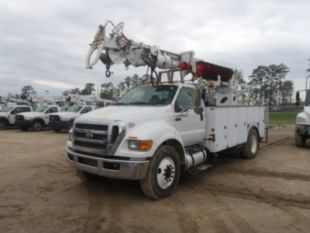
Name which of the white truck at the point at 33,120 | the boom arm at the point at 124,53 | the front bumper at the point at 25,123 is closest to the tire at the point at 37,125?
the white truck at the point at 33,120

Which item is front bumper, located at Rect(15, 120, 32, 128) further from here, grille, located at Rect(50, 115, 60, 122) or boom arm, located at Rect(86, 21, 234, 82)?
boom arm, located at Rect(86, 21, 234, 82)

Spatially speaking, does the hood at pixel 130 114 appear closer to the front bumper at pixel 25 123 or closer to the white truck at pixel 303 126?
the white truck at pixel 303 126

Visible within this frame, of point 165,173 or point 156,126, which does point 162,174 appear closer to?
point 165,173

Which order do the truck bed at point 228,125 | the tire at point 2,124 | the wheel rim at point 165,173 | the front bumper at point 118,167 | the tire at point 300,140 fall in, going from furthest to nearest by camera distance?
the tire at point 2,124 < the tire at point 300,140 < the truck bed at point 228,125 < the wheel rim at point 165,173 < the front bumper at point 118,167

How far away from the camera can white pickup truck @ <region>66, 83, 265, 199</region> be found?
425cm

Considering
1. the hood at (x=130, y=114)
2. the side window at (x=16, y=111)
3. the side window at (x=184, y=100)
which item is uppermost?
the side window at (x=184, y=100)

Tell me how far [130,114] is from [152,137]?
602mm

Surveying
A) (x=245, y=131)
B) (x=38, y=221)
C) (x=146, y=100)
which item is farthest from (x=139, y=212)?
(x=245, y=131)

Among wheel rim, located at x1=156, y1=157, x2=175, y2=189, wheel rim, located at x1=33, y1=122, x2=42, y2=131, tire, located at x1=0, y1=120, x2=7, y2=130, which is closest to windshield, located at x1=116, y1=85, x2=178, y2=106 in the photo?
wheel rim, located at x1=156, y1=157, x2=175, y2=189

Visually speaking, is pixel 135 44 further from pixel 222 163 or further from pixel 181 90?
pixel 222 163

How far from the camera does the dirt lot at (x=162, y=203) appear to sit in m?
3.66

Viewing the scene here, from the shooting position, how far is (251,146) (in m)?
8.09

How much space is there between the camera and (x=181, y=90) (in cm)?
559

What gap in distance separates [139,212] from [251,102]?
6.45m
